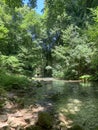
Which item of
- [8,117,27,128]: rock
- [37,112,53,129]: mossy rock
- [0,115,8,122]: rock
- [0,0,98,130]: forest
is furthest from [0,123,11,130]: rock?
[0,0,98,130]: forest

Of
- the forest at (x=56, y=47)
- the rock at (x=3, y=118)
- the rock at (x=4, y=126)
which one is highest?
the forest at (x=56, y=47)

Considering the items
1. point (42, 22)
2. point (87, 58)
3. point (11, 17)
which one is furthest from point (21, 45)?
point (42, 22)

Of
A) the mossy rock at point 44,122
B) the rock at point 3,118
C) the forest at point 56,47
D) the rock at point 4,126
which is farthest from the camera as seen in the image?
the forest at point 56,47

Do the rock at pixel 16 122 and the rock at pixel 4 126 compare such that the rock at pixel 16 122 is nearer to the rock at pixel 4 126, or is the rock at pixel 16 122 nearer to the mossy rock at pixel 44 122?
the rock at pixel 4 126

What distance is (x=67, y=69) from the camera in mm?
26719

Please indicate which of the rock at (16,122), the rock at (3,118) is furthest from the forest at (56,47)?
the rock at (16,122)

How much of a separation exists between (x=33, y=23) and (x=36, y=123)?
26.7 metres

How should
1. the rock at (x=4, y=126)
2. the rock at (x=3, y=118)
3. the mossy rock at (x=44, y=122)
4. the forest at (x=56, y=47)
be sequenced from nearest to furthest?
1. the rock at (x=4, y=126)
2. the mossy rock at (x=44, y=122)
3. the rock at (x=3, y=118)
4. the forest at (x=56, y=47)

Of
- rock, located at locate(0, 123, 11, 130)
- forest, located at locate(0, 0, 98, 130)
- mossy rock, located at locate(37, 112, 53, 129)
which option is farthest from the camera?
forest, located at locate(0, 0, 98, 130)

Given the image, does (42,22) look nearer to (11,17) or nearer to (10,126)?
(11,17)

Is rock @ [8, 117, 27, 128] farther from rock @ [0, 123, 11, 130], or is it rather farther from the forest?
the forest

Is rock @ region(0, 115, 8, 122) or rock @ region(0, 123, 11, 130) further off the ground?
rock @ region(0, 115, 8, 122)

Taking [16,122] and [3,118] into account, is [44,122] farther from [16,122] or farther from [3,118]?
[3,118]

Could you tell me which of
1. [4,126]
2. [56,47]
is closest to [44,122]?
[4,126]
